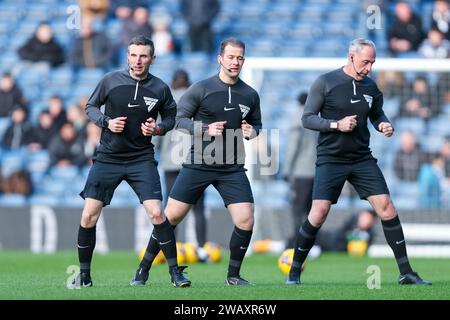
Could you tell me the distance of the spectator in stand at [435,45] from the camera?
21.2 meters

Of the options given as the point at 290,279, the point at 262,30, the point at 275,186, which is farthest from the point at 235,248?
the point at 262,30

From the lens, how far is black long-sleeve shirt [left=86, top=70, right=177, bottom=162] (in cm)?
1032

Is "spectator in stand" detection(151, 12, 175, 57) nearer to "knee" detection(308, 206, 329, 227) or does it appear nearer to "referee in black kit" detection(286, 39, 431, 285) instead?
"referee in black kit" detection(286, 39, 431, 285)

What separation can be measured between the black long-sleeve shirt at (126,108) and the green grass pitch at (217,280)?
1219 mm

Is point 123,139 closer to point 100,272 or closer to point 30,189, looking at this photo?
point 100,272

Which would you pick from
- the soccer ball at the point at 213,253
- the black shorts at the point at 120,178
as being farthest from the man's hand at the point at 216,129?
the soccer ball at the point at 213,253

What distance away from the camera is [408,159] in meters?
18.8

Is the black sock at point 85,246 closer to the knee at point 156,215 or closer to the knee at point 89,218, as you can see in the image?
the knee at point 89,218

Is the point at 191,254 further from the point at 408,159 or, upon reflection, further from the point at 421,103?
the point at 421,103

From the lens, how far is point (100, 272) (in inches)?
526

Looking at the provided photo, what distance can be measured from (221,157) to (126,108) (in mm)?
1059

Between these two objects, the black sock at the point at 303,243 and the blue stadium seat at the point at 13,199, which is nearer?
the black sock at the point at 303,243

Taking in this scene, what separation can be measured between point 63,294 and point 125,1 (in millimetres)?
14451

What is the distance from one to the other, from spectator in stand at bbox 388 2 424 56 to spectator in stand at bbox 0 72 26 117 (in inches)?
276
